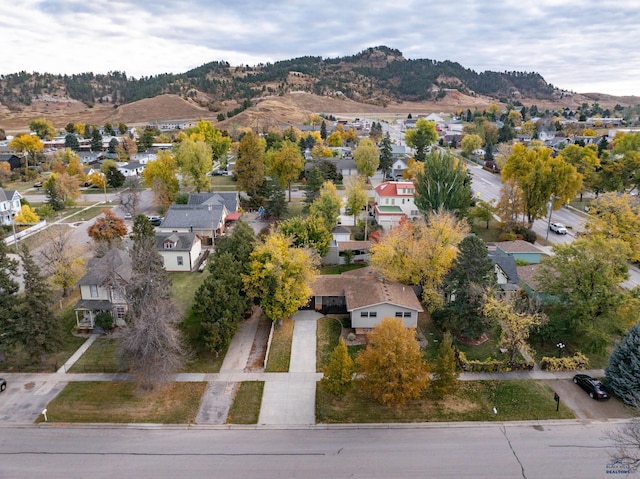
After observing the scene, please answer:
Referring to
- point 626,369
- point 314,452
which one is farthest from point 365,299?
point 626,369

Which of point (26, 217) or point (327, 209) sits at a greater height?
point (327, 209)

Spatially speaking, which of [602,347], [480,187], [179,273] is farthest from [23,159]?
[602,347]

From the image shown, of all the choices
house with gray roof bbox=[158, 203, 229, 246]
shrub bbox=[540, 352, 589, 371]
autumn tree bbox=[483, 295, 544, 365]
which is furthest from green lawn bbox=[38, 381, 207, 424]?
house with gray roof bbox=[158, 203, 229, 246]

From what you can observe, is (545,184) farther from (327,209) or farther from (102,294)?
(102,294)

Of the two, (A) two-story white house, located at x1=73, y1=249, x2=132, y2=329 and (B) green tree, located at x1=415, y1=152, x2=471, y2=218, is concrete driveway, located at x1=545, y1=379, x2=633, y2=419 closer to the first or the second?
(B) green tree, located at x1=415, y1=152, x2=471, y2=218

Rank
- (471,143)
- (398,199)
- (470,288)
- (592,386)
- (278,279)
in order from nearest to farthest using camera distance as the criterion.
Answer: (592,386) → (470,288) → (278,279) → (398,199) → (471,143)

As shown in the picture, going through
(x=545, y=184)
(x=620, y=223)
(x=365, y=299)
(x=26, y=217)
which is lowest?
(x=365, y=299)
